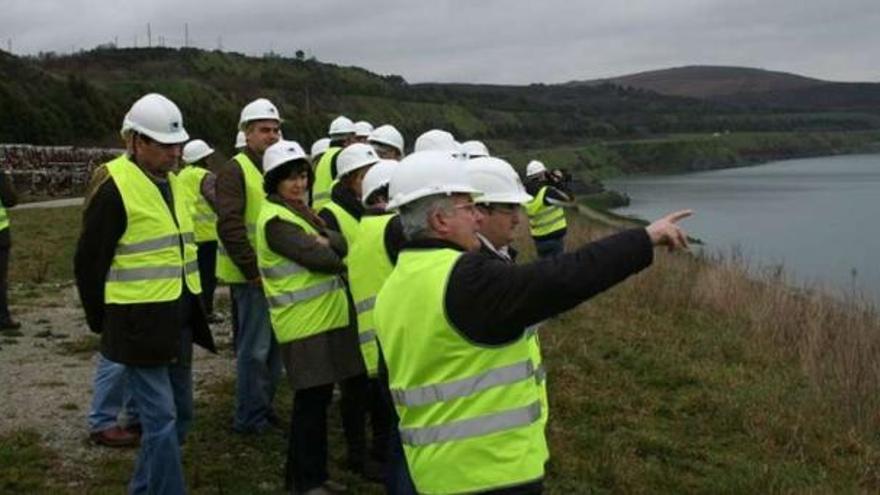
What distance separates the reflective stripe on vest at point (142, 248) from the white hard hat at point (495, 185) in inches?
60.1

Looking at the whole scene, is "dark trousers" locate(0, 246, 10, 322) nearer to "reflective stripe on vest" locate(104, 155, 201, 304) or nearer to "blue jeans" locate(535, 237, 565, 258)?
"reflective stripe on vest" locate(104, 155, 201, 304)

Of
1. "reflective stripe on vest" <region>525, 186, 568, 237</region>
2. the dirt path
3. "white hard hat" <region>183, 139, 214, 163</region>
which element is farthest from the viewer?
the dirt path

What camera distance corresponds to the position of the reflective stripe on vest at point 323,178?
7484 mm

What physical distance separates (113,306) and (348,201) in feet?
4.96

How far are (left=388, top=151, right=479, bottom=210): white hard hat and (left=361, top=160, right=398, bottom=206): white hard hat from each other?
1.83m

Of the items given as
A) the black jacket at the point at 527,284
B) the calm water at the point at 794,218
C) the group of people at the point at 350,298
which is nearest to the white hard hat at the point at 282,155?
the group of people at the point at 350,298

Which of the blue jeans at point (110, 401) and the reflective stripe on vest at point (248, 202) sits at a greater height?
the reflective stripe on vest at point (248, 202)

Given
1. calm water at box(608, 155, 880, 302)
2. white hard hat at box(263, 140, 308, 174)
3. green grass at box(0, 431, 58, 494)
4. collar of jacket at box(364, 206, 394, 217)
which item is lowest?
calm water at box(608, 155, 880, 302)

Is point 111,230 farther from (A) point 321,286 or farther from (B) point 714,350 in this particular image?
(B) point 714,350

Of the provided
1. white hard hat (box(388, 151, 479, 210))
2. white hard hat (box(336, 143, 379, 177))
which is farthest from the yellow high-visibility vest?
white hard hat (box(388, 151, 479, 210))

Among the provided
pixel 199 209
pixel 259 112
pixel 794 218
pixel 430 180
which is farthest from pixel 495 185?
pixel 794 218

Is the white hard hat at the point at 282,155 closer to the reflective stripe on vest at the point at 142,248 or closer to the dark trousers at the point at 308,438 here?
the reflective stripe on vest at the point at 142,248

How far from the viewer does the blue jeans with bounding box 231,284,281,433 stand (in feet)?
19.1

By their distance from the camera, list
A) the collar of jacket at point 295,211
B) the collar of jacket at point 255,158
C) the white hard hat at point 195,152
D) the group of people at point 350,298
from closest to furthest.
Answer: the group of people at point 350,298
the collar of jacket at point 295,211
the collar of jacket at point 255,158
the white hard hat at point 195,152
